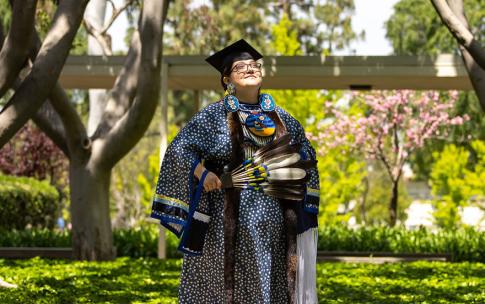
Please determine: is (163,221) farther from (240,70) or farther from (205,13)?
(205,13)

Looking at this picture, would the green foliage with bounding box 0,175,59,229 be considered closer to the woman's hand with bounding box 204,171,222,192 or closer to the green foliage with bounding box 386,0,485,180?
the woman's hand with bounding box 204,171,222,192

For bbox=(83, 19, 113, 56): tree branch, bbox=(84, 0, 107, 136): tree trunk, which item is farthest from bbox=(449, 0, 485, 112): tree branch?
bbox=(84, 0, 107, 136): tree trunk

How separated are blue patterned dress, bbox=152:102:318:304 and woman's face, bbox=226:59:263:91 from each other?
183 mm

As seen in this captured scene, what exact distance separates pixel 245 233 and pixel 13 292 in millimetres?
4502

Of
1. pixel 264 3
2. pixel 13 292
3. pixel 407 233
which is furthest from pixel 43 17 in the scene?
pixel 264 3

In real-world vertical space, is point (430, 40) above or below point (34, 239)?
above

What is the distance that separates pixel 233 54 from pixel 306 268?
1.39 meters

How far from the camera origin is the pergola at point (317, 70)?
13664mm

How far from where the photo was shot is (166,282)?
10.5 meters

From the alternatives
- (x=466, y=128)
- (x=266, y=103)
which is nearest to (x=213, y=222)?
(x=266, y=103)

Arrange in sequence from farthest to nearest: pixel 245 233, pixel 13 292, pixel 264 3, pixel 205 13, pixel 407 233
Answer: pixel 264 3
pixel 205 13
pixel 407 233
pixel 13 292
pixel 245 233

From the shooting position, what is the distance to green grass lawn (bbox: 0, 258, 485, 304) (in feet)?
29.7

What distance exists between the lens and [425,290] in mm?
10109

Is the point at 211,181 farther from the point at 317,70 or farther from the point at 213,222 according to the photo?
the point at 317,70
